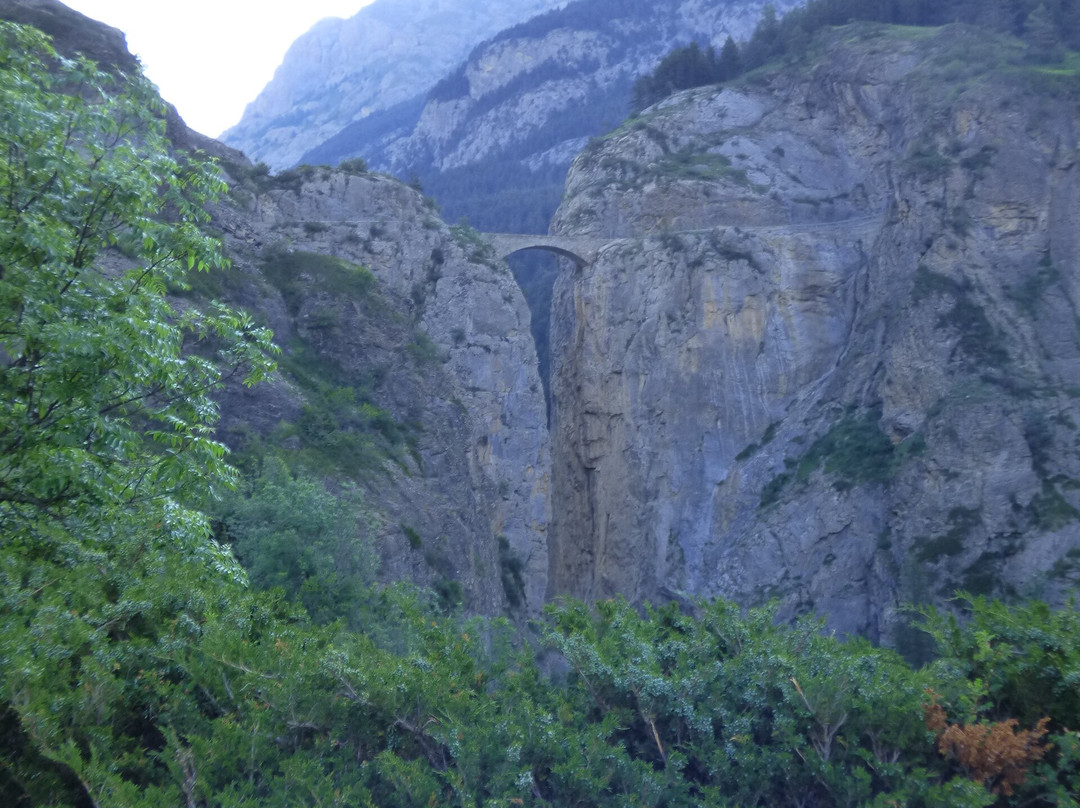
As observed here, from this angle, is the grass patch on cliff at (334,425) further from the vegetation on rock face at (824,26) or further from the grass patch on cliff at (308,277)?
the vegetation on rock face at (824,26)

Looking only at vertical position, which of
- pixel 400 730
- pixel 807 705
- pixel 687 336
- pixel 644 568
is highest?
pixel 400 730

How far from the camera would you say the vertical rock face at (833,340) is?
1147 inches

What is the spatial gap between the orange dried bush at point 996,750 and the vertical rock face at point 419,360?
462 inches

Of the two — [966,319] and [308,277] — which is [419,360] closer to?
[308,277]

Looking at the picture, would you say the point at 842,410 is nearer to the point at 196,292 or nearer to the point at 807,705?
the point at 196,292

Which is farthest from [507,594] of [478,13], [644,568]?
[478,13]

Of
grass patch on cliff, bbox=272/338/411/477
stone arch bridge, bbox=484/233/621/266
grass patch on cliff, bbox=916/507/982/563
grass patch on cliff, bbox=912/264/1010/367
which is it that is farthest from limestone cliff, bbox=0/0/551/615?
grass patch on cliff, bbox=912/264/1010/367

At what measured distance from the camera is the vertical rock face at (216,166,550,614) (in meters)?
19.5

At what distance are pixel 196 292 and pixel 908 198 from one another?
28.1 metres

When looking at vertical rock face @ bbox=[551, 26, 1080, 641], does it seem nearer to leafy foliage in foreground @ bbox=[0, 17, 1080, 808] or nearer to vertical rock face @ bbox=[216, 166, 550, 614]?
vertical rock face @ bbox=[216, 166, 550, 614]

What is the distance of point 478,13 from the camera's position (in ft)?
436

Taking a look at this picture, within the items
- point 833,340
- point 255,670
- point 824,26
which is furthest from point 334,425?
point 824,26

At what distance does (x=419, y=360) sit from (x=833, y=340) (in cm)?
2133

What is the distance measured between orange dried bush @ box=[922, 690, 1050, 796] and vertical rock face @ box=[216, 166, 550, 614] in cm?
1174
